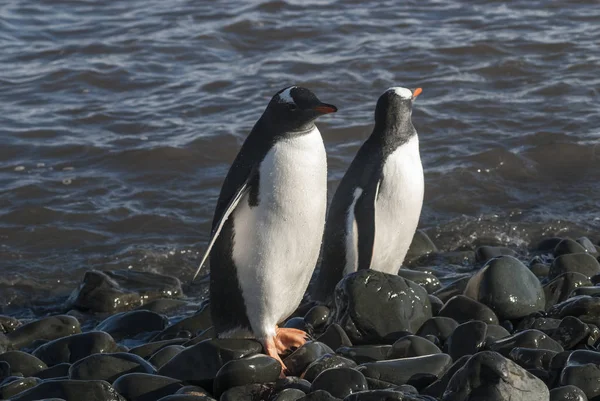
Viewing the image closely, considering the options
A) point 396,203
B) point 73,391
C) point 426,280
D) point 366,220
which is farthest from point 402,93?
point 73,391

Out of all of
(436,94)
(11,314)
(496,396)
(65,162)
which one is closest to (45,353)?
(11,314)

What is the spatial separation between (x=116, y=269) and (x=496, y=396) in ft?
15.4

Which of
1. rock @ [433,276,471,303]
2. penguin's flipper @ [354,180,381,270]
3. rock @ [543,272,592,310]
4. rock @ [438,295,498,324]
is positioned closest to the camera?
rock @ [438,295,498,324]

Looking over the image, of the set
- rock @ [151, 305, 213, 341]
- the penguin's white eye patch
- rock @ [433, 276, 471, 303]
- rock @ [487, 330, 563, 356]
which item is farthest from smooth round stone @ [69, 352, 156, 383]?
the penguin's white eye patch

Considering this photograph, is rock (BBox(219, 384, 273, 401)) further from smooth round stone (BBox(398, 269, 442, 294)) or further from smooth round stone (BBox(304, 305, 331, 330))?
smooth round stone (BBox(398, 269, 442, 294))

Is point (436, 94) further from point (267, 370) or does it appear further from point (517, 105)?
point (267, 370)

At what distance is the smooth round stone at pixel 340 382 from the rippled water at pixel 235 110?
12.1 ft

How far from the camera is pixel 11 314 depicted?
25.5ft

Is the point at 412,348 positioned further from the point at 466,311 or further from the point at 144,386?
the point at 144,386

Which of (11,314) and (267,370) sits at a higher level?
(267,370)

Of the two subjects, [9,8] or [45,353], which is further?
[9,8]

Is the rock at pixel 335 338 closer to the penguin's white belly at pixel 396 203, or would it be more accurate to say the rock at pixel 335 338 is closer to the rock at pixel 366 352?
the rock at pixel 366 352

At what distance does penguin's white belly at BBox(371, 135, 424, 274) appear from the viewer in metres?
6.91

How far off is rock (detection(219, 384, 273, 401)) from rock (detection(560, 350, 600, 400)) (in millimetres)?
1377
